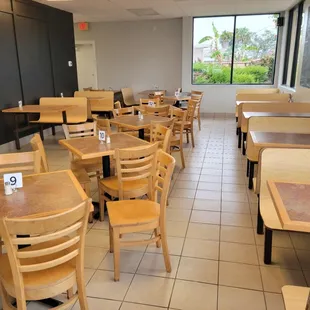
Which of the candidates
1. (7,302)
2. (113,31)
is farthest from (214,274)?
(113,31)

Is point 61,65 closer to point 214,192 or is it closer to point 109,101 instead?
point 109,101

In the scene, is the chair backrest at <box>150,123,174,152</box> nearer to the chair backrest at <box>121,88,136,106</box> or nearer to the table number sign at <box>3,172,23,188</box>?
the table number sign at <box>3,172,23,188</box>

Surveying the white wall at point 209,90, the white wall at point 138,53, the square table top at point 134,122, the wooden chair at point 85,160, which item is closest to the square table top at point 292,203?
the wooden chair at point 85,160

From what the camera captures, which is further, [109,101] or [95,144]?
[109,101]

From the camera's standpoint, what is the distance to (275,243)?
8.54 feet

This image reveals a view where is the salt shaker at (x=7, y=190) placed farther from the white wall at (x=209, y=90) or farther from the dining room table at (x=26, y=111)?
the white wall at (x=209, y=90)

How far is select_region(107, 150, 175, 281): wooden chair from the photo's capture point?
2.12 m

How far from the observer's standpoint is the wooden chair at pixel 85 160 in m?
3.25

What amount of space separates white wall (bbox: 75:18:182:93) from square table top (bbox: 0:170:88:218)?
7571mm

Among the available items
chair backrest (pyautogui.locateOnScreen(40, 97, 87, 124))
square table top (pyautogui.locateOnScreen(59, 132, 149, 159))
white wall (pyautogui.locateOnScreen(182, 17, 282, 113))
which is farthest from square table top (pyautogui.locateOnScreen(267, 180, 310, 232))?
white wall (pyautogui.locateOnScreen(182, 17, 282, 113))

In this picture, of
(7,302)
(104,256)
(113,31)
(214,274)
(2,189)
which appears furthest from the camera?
(113,31)

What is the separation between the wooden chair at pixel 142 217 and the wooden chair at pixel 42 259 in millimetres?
442

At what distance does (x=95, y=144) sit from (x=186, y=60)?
643cm

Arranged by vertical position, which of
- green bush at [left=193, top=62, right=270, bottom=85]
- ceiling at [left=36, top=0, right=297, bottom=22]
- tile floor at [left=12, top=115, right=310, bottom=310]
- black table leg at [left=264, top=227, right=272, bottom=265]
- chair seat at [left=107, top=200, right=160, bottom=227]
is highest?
ceiling at [left=36, top=0, right=297, bottom=22]
